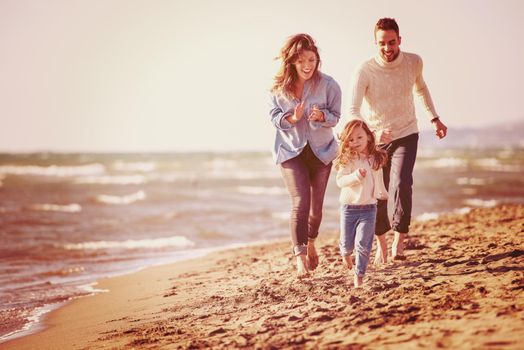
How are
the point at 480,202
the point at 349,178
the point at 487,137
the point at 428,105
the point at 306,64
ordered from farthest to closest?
the point at 487,137 → the point at 480,202 → the point at 428,105 → the point at 306,64 → the point at 349,178

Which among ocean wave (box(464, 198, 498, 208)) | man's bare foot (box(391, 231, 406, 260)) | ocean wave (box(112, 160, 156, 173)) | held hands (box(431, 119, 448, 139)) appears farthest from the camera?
ocean wave (box(112, 160, 156, 173))

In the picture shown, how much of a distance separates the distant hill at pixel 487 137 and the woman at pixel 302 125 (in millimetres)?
130895

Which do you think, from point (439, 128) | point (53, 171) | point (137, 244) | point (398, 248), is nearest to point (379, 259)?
point (398, 248)

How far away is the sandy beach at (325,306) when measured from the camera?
3.23m

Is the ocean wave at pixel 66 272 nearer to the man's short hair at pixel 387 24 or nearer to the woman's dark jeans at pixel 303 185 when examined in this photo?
the woman's dark jeans at pixel 303 185

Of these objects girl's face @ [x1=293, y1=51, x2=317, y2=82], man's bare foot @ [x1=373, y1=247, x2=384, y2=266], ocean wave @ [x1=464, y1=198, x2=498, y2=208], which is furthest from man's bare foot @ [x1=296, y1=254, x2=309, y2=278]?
ocean wave @ [x1=464, y1=198, x2=498, y2=208]

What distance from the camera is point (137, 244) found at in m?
9.99

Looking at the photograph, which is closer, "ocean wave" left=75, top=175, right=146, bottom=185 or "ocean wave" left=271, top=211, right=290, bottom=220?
"ocean wave" left=271, top=211, right=290, bottom=220

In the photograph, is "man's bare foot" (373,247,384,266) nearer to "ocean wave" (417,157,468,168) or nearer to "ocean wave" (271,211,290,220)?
"ocean wave" (271,211,290,220)

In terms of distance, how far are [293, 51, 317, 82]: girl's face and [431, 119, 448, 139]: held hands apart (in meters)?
1.30

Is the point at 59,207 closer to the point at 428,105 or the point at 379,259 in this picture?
the point at 379,259

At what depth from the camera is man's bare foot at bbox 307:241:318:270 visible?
16.4ft

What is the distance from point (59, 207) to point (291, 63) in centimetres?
1301

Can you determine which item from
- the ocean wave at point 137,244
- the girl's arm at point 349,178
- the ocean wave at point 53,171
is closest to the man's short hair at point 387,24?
the girl's arm at point 349,178
